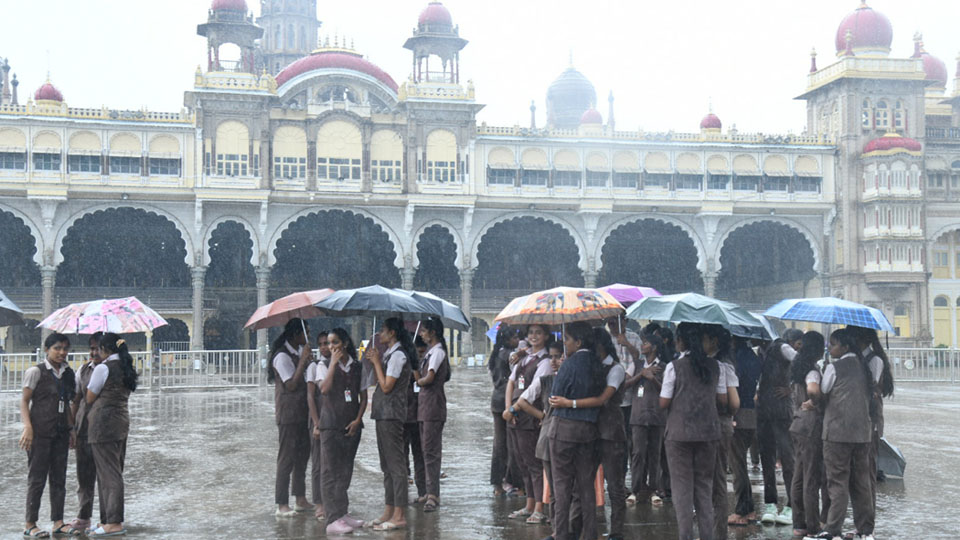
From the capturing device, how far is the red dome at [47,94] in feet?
119

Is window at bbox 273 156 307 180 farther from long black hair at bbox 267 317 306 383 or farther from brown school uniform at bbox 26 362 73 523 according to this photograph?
brown school uniform at bbox 26 362 73 523

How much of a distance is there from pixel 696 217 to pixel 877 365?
32420mm

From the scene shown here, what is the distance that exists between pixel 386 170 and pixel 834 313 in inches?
1185

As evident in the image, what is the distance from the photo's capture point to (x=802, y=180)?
4056 centimetres

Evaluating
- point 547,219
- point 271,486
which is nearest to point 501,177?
point 547,219

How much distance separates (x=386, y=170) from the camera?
1476 inches

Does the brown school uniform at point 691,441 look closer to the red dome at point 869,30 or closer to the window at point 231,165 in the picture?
the window at point 231,165

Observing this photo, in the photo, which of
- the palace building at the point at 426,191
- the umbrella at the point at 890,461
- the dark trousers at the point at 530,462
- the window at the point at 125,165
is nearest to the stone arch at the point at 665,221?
the palace building at the point at 426,191

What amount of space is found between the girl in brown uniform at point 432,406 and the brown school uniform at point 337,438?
91 centimetres

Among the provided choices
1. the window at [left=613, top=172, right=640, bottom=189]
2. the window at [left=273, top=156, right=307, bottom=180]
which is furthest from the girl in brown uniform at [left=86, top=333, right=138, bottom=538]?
the window at [left=613, top=172, right=640, bottom=189]

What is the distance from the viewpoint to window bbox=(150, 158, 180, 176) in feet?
118

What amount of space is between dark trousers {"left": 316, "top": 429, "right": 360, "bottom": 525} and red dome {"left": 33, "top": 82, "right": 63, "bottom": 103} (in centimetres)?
3231

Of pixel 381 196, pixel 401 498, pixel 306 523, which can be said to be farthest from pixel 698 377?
pixel 381 196

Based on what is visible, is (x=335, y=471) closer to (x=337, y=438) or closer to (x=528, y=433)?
(x=337, y=438)
